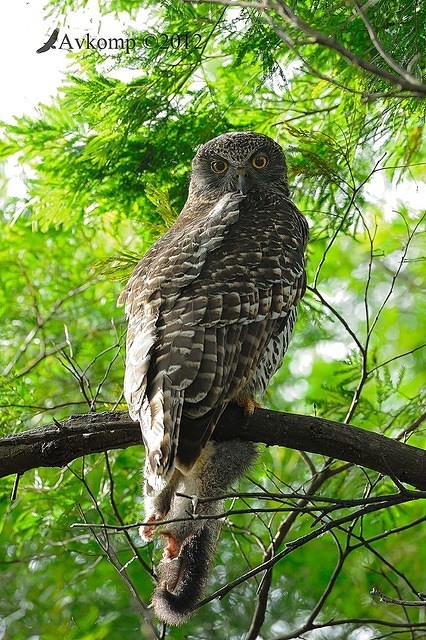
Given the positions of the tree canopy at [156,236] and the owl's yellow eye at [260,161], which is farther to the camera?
the owl's yellow eye at [260,161]

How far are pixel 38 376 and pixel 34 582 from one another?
6.12 ft

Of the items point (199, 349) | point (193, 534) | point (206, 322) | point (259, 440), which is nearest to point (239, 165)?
point (206, 322)

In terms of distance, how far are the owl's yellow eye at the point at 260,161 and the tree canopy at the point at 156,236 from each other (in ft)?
0.51

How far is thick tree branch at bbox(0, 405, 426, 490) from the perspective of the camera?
149 inches

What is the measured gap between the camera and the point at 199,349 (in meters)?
3.98

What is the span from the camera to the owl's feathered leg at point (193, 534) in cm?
403

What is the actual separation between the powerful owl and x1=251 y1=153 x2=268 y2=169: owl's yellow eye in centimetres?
49

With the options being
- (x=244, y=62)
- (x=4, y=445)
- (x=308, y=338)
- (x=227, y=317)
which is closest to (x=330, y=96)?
(x=244, y=62)

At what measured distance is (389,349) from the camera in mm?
11367

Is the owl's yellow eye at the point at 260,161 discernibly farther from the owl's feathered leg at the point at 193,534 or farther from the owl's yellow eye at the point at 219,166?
the owl's feathered leg at the point at 193,534

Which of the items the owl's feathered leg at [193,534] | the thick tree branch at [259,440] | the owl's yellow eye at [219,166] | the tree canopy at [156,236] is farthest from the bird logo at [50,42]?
the owl's feathered leg at [193,534]

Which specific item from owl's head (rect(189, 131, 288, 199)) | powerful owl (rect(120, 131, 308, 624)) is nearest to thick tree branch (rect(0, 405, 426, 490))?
powerful owl (rect(120, 131, 308, 624))

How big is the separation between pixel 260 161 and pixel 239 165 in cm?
14

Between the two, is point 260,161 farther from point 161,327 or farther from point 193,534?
point 193,534
